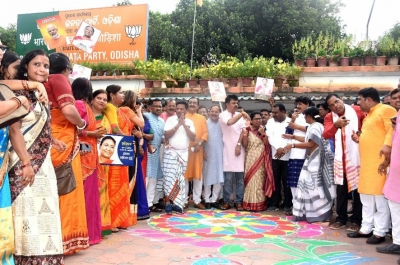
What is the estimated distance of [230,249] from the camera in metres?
4.38

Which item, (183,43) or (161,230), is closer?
(161,230)

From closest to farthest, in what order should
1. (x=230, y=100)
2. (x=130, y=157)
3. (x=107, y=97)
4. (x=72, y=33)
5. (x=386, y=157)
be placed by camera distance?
1. (x=386, y=157)
2. (x=130, y=157)
3. (x=107, y=97)
4. (x=230, y=100)
5. (x=72, y=33)

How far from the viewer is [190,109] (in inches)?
277

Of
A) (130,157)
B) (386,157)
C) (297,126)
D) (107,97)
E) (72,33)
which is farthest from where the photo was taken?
(72,33)

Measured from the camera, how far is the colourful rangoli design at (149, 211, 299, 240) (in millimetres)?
5117

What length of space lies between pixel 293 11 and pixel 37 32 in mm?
12460

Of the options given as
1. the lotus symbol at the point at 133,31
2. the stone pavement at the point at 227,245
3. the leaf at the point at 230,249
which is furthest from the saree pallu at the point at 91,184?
the lotus symbol at the point at 133,31

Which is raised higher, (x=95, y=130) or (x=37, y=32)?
(x=37, y=32)

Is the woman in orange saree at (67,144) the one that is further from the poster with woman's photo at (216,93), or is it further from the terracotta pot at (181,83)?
the terracotta pot at (181,83)

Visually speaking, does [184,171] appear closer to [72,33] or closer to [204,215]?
[204,215]

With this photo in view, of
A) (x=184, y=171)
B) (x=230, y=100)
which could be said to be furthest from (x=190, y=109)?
(x=184, y=171)

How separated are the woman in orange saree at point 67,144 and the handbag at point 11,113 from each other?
3.32ft

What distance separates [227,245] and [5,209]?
2.57 meters

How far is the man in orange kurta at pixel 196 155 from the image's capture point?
22.8 ft
